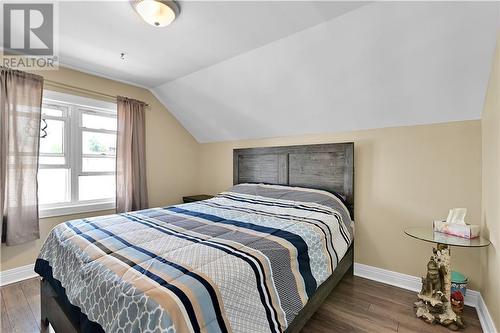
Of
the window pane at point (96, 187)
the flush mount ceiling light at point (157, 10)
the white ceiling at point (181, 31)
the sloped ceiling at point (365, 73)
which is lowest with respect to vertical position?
the window pane at point (96, 187)

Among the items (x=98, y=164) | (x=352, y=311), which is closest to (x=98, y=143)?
(x=98, y=164)

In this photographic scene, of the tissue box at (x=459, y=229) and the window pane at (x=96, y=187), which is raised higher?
the window pane at (x=96, y=187)

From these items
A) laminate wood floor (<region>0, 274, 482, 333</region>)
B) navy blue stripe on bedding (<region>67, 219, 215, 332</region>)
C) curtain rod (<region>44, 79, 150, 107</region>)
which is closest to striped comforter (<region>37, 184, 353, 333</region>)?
navy blue stripe on bedding (<region>67, 219, 215, 332</region>)

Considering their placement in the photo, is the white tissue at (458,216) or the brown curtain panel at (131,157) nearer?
the white tissue at (458,216)

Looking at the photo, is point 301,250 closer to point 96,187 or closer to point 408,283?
point 408,283

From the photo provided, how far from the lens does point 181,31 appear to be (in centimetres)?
209

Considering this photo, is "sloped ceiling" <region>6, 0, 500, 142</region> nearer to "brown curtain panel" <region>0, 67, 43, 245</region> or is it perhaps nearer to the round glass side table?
"brown curtain panel" <region>0, 67, 43, 245</region>

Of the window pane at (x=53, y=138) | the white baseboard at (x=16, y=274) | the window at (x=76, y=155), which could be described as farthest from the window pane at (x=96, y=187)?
the white baseboard at (x=16, y=274)

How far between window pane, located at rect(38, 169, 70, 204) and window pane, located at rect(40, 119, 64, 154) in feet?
0.80

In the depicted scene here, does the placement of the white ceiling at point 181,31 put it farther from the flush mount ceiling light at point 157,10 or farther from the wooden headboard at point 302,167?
the wooden headboard at point 302,167

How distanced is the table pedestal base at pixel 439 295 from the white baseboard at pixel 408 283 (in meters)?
0.17

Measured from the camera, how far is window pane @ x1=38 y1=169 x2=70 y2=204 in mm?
2775

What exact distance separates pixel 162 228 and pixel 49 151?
2.06m

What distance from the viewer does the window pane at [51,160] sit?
8.99 ft
